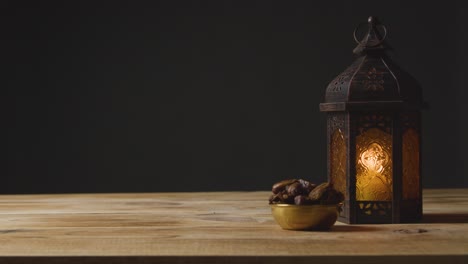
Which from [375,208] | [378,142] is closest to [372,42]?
[378,142]

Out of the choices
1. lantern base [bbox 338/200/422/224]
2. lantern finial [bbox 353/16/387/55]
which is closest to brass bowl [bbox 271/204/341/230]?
lantern base [bbox 338/200/422/224]

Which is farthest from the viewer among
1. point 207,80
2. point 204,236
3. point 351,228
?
point 207,80

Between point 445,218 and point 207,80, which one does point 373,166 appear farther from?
point 207,80

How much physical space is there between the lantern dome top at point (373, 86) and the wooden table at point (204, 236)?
0.26 m

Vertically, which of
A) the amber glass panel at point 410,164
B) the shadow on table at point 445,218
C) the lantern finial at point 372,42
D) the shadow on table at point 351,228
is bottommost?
the shadow on table at point 445,218

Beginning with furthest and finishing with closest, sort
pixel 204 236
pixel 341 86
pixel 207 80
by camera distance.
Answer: pixel 207 80, pixel 341 86, pixel 204 236

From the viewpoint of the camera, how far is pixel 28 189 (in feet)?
13.6

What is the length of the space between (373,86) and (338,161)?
0.19 metres

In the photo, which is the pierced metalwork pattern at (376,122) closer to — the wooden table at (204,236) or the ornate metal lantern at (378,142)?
the ornate metal lantern at (378,142)

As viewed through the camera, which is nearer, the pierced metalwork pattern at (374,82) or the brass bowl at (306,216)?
the brass bowl at (306,216)

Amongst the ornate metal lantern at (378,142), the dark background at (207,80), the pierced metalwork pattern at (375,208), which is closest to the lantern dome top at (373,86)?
the ornate metal lantern at (378,142)

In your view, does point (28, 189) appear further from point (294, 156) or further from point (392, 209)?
point (392, 209)

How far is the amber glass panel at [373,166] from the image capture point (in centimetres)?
166

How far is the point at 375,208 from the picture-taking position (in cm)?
166
